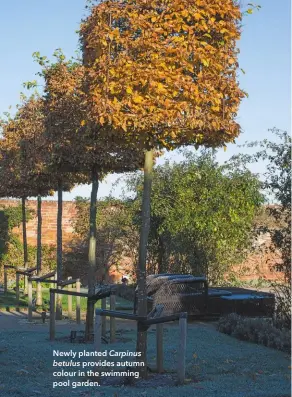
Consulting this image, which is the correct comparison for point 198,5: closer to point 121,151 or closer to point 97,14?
point 97,14

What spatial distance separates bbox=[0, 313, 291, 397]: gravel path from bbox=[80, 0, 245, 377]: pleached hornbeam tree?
2.32 feet

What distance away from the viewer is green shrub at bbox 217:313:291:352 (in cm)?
1006

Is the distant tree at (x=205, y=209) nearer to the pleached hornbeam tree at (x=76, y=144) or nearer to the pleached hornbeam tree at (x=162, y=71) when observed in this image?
the pleached hornbeam tree at (x=76, y=144)

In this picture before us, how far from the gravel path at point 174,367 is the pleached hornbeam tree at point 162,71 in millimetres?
707

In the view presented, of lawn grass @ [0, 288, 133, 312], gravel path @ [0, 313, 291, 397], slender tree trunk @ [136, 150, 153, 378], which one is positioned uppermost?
slender tree trunk @ [136, 150, 153, 378]

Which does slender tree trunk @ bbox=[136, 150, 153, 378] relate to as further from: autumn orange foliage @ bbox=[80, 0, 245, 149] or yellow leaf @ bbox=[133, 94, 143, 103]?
yellow leaf @ bbox=[133, 94, 143, 103]

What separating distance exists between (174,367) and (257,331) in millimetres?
2825

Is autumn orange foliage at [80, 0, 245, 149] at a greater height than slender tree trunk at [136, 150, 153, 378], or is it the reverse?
autumn orange foliage at [80, 0, 245, 149]

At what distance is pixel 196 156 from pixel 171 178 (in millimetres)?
825

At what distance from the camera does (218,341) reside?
10703mm

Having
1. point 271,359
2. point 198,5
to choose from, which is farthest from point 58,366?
point 198,5

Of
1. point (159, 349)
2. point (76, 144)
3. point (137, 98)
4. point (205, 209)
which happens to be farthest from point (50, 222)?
point (137, 98)

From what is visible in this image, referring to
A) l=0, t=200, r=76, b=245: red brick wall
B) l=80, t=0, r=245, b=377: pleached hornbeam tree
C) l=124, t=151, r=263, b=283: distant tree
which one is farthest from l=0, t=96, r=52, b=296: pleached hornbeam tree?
l=80, t=0, r=245, b=377: pleached hornbeam tree

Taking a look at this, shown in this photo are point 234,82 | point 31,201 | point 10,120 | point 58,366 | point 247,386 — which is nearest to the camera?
point 247,386
